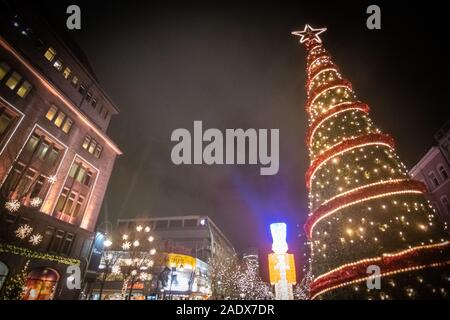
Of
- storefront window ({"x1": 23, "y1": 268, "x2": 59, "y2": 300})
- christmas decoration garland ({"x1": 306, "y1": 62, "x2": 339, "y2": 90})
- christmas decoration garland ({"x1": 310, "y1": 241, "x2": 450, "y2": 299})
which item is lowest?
christmas decoration garland ({"x1": 310, "y1": 241, "x2": 450, "y2": 299})

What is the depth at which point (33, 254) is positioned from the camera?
19.8 m

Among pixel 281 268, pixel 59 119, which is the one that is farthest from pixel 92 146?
pixel 281 268

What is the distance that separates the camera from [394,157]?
6969 mm

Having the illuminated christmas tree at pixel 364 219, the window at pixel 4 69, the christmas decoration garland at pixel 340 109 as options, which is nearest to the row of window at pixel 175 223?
the window at pixel 4 69

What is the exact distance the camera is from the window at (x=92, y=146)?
27788mm

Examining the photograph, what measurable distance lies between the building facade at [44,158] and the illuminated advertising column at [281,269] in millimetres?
17217

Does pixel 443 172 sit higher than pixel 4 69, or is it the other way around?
pixel 4 69

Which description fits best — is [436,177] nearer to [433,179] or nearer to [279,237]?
[433,179]

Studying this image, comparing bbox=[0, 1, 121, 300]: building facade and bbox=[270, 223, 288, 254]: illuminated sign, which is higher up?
bbox=[0, 1, 121, 300]: building facade

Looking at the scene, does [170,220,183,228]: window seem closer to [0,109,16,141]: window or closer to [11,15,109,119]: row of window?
[11,15,109,119]: row of window

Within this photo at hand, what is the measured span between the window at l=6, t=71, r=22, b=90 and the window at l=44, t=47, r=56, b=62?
468 centimetres

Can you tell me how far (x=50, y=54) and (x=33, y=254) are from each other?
742 inches

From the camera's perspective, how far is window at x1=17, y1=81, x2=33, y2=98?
67.6ft

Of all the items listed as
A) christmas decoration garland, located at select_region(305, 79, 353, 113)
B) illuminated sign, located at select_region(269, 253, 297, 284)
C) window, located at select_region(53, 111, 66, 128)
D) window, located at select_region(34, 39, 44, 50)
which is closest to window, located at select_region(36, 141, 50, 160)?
window, located at select_region(53, 111, 66, 128)
